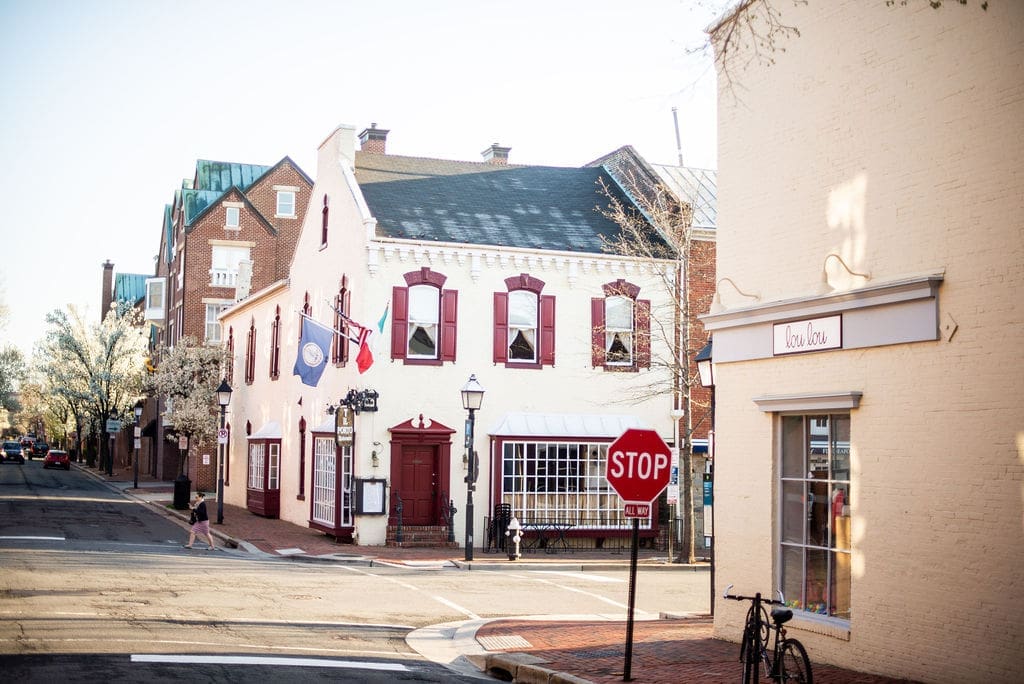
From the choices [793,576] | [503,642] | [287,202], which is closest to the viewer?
[793,576]

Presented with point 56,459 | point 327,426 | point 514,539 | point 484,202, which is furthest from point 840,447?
point 56,459

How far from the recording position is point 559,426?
2938 centimetres

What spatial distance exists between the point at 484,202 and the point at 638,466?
21386 millimetres

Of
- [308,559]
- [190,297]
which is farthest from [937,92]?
[190,297]

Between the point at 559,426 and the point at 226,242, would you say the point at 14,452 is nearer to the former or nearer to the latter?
the point at 226,242

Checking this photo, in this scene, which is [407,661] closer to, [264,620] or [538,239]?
[264,620]

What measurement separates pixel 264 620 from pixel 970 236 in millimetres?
10035

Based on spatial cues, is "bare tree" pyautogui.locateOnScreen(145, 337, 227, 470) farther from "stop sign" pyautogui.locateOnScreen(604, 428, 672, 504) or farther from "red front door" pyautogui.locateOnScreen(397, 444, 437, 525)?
"stop sign" pyautogui.locateOnScreen(604, 428, 672, 504)

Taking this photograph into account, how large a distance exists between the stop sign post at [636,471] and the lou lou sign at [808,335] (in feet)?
7.90

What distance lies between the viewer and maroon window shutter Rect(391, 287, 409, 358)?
28.4 meters

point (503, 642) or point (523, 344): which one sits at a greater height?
point (523, 344)

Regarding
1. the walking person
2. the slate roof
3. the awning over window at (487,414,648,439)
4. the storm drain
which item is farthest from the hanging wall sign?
the storm drain

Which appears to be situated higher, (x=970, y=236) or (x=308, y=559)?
(x=970, y=236)

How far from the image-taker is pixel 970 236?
34.8 ft
